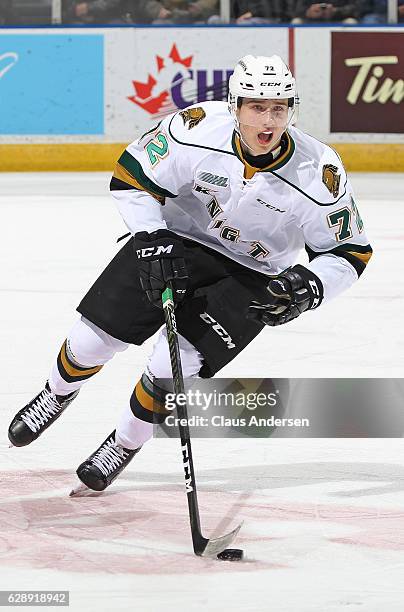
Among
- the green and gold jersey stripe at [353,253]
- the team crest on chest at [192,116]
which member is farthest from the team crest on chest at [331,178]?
the team crest on chest at [192,116]

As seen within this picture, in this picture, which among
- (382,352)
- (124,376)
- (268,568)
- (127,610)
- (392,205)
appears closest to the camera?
(127,610)

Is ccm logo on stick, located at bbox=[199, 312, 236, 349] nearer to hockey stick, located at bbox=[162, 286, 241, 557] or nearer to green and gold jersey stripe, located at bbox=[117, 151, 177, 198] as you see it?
hockey stick, located at bbox=[162, 286, 241, 557]

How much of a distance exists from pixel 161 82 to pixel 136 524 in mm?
7717

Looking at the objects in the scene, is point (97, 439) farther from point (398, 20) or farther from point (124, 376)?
Answer: point (398, 20)

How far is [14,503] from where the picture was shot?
10.2ft

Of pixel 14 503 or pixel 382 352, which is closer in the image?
pixel 14 503

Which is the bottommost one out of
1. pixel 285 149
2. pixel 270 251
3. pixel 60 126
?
pixel 60 126

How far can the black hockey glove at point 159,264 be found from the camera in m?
3.05

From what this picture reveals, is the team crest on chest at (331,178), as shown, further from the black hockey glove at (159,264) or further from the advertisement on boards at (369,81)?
the advertisement on boards at (369,81)

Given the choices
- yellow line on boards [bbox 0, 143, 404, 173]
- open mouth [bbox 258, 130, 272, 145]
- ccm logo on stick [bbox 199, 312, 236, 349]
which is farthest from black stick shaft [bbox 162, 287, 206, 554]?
yellow line on boards [bbox 0, 143, 404, 173]

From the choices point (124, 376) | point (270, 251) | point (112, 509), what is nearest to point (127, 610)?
point (112, 509)

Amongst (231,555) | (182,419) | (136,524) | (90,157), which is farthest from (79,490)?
(90,157)

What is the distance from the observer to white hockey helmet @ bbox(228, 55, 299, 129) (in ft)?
9.87

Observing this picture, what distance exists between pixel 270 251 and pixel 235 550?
0.82 meters
